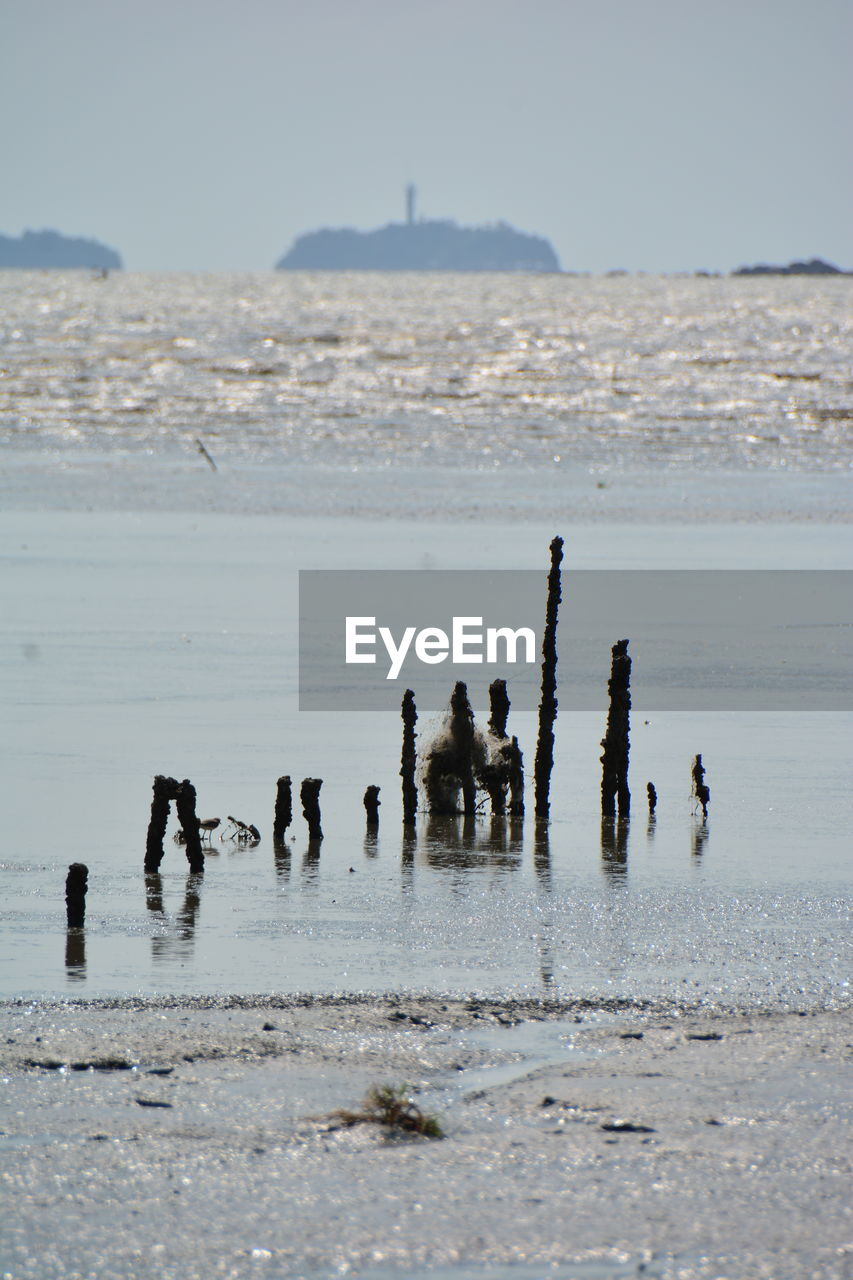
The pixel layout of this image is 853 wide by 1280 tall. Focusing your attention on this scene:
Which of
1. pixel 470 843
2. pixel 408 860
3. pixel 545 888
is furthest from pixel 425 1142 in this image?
pixel 470 843

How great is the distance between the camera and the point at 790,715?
26156 mm

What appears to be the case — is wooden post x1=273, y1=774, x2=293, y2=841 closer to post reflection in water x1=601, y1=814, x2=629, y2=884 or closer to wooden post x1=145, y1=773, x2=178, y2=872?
wooden post x1=145, y1=773, x2=178, y2=872

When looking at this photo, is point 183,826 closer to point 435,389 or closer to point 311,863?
point 311,863

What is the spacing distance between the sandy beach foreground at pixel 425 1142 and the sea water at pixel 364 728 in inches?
41.2

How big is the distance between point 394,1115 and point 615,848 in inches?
343

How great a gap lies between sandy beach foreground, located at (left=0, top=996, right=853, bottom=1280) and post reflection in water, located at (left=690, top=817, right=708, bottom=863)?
5.63 metres

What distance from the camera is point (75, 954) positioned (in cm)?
1455

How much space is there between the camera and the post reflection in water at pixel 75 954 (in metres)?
14.0

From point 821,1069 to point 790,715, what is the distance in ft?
48.2

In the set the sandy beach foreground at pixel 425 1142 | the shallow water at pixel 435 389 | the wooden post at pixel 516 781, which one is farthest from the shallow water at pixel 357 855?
the shallow water at pixel 435 389

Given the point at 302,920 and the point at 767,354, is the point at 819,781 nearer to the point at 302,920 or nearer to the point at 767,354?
the point at 302,920

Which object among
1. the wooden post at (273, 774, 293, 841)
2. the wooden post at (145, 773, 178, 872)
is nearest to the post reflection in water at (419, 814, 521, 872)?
the wooden post at (273, 774, 293, 841)

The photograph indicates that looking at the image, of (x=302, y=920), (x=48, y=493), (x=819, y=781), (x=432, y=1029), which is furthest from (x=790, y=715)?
(x=48, y=493)

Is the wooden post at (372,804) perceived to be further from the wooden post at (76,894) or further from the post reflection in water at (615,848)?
the wooden post at (76,894)
